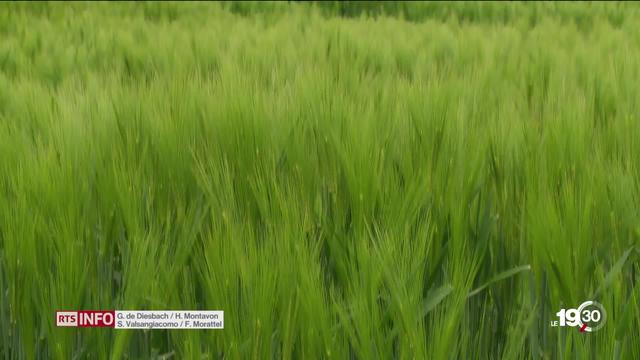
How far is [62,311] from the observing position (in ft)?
2.05

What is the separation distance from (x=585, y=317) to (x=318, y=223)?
276mm

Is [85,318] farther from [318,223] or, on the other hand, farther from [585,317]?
[585,317]

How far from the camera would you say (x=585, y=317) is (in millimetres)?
604

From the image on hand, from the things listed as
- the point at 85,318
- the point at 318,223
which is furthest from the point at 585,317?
the point at 85,318

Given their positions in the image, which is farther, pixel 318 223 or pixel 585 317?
pixel 318 223

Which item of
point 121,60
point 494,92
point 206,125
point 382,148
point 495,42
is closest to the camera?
point 382,148

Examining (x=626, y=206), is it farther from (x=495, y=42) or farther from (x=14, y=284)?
(x=495, y=42)

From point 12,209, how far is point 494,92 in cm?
85

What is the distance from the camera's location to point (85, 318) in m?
0.63

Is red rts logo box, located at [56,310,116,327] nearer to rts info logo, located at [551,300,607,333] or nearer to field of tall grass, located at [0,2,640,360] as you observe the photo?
field of tall grass, located at [0,2,640,360]

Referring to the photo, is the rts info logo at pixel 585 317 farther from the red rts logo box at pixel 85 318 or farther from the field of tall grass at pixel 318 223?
the red rts logo box at pixel 85 318

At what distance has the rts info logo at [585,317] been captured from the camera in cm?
59

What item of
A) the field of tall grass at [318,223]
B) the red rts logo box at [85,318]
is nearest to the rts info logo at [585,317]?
the field of tall grass at [318,223]

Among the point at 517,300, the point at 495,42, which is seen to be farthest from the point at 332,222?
the point at 495,42
